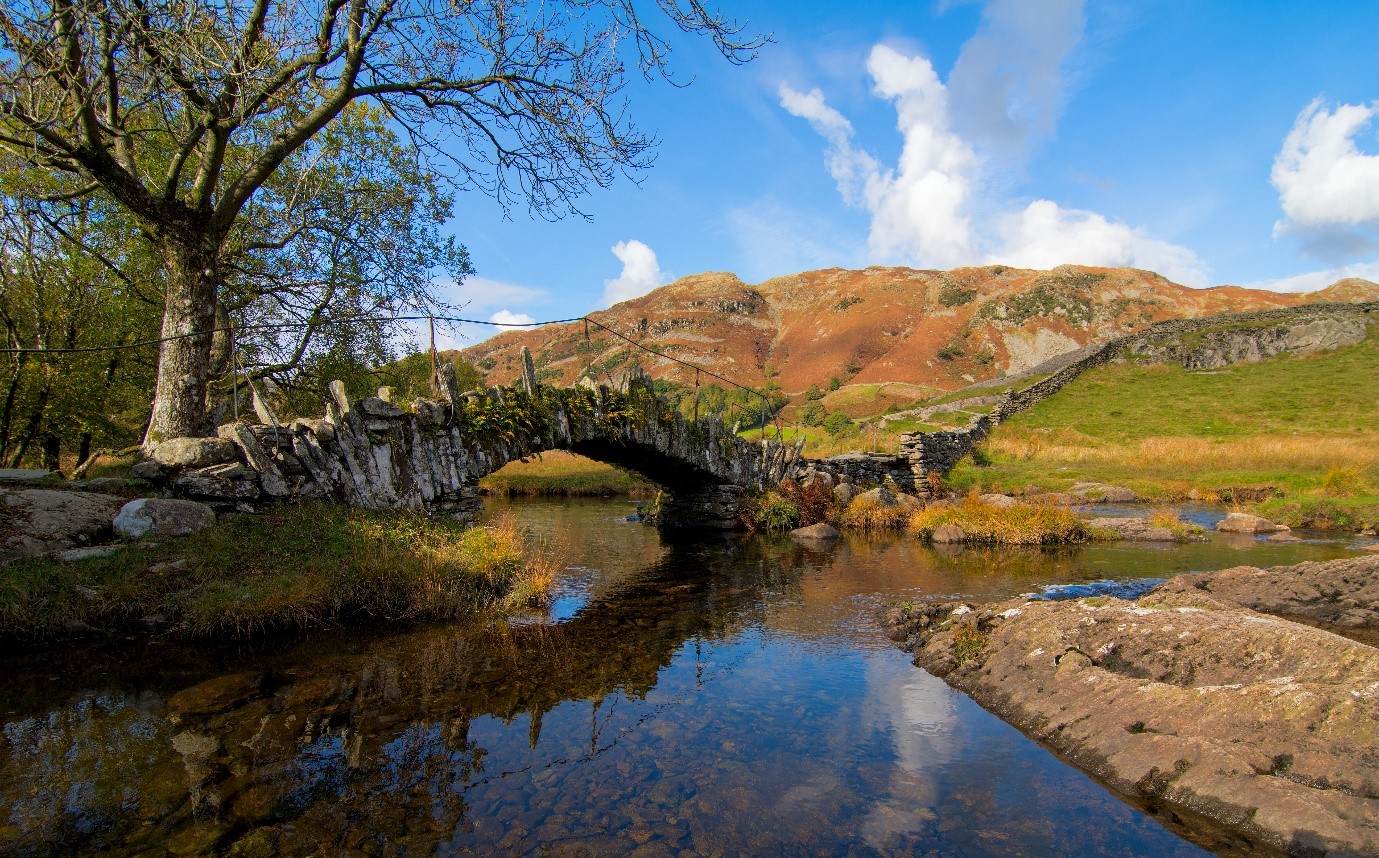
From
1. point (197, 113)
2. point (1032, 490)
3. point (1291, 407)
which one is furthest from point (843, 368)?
point (197, 113)

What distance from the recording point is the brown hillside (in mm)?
96125

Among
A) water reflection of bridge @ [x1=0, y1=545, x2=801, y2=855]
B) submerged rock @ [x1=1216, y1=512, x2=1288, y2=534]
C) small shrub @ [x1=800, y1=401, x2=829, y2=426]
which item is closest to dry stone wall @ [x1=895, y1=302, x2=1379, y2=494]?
small shrub @ [x1=800, y1=401, x2=829, y2=426]

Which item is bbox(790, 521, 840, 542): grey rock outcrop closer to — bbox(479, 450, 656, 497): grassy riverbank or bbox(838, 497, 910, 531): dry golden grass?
bbox(838, 497, 910, 531): dry golden grass

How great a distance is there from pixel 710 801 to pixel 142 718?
214 inches

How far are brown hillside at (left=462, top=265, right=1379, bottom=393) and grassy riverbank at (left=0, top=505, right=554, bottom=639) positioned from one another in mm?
69406

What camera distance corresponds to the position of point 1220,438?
30578 millimetres

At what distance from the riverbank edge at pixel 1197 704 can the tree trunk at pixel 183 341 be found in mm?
12068

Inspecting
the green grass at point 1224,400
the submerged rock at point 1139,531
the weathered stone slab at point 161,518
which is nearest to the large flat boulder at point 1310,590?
the submerged rock at point 1139,531

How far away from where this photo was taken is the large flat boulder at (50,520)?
8289 millimetres

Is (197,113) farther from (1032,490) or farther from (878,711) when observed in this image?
(1032,490)

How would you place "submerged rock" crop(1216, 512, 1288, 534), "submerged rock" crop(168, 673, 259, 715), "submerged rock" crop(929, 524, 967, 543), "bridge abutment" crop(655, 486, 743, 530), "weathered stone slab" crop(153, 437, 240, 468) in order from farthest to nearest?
1. "bridge abutment" crop(655, 486, 743, 530)
2. "submerged rock" crop(929, 524, 967, 543)
3. "submerged rock" crop(1216, 512, 1288, 534)
4. "weathered stone slab" crop(153, 437, 240, 468)
5. "submerged rock" crop(168, 673, 259, 715)

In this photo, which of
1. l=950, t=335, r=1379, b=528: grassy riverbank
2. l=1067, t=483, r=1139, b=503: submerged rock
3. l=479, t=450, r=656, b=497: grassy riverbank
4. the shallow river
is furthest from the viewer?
l=479, t=450, r=656, b=497: grassy riverbank

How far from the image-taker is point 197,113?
1238cm

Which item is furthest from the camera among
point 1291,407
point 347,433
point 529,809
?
point 1291,407
